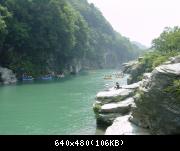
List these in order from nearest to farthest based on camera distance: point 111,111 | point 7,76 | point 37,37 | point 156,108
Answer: point 156,108
point 111,111
point 7,76
point 37,37

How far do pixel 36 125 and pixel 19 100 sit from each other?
15313 millimetres

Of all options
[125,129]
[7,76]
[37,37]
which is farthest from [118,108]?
[37,37]

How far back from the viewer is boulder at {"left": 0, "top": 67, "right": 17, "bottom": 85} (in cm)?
6721

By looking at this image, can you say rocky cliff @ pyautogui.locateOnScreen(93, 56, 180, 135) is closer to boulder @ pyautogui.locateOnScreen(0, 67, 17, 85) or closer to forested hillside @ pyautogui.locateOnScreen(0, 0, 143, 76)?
boulder @ pyautogui.locateOnScreen(0, 67, 17, 85)

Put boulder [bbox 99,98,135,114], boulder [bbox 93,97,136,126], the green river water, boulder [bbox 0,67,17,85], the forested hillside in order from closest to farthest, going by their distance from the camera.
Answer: boulder [bbox 93,97,136,126] → boulder [bbox 99,98,135,114] → the green river water → boulder [bbox 0,67,17,85] → the forested hillside

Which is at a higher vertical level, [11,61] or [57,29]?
[57,29]

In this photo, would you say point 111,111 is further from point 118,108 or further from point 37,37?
point 37,37

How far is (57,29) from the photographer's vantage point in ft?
290

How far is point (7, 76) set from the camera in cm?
6900

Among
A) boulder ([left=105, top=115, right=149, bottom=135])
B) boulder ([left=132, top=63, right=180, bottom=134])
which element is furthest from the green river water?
boulder ([left=132, top=63, right=180, bottom=134])
